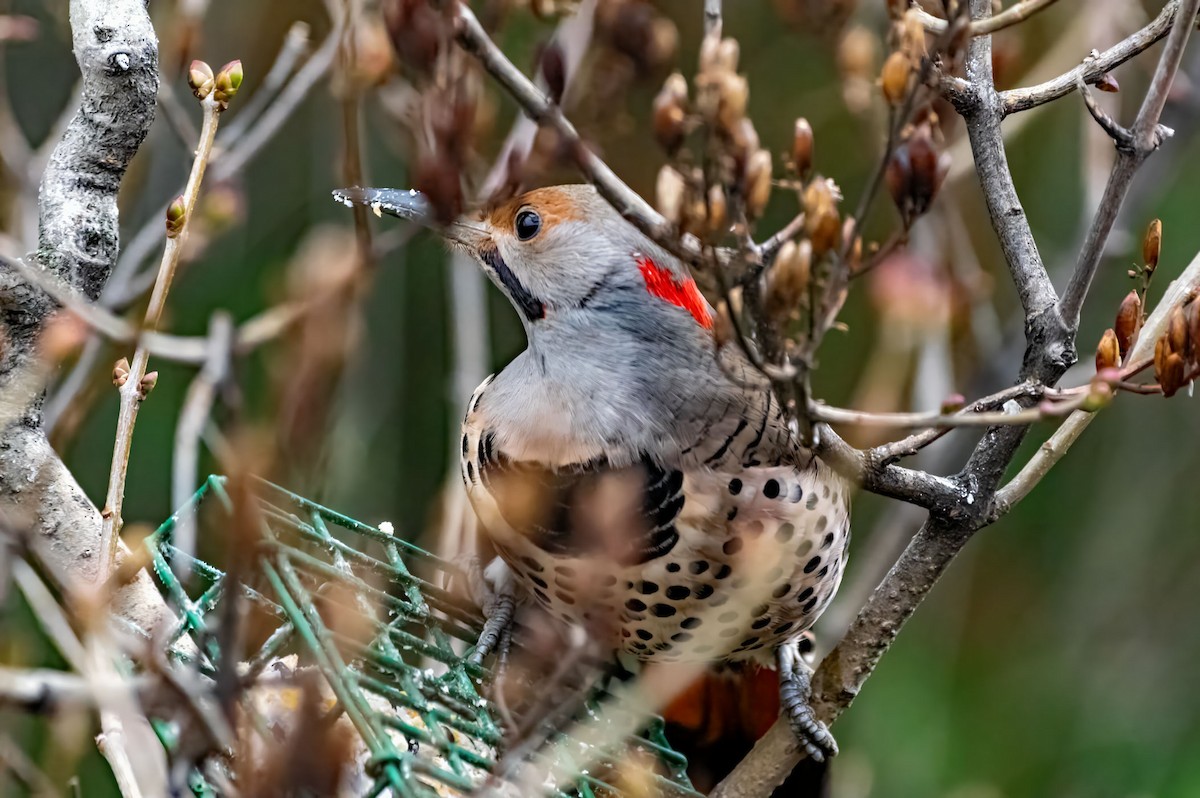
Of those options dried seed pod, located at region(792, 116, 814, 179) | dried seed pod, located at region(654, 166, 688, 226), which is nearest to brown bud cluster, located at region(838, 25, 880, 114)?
dried seed pod, located at region(792, 116, 814, 179)

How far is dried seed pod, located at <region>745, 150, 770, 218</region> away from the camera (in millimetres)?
1439

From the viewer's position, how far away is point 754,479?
7.59 ft

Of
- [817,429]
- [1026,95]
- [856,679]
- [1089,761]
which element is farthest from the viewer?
[1089,761]

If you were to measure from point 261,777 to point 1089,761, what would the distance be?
3657mm

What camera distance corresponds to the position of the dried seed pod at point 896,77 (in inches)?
57.7

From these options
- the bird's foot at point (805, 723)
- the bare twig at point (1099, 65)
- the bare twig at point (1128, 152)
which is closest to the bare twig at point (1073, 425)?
the bare twig at point (1128, 152)

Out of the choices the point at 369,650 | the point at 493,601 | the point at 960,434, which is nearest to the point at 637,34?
the point at 369,650

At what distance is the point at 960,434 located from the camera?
3453 millimetres

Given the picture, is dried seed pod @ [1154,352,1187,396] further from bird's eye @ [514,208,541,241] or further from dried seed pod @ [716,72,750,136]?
bird's eye @ [514,208,541,241]

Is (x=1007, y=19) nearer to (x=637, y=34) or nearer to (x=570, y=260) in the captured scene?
(x=637, y=34)

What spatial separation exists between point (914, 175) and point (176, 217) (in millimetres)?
909

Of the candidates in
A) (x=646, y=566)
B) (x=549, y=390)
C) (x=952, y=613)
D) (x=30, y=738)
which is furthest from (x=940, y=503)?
(x=952, y=613)

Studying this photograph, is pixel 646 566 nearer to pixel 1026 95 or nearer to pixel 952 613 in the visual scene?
pixel 1026 95

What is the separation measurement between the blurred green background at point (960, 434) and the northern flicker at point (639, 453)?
114 cm
